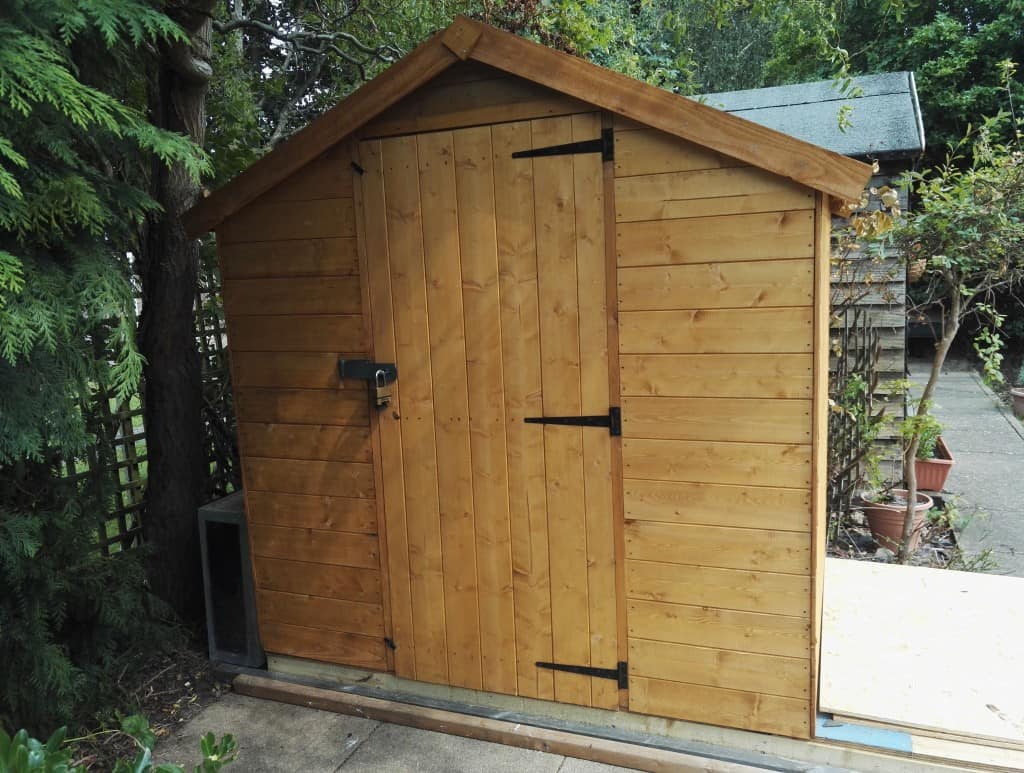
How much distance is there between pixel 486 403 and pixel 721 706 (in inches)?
51.9

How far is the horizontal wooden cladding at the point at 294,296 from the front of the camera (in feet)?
9.59

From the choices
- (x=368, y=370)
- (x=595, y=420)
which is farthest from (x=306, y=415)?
(x=595, y=420)

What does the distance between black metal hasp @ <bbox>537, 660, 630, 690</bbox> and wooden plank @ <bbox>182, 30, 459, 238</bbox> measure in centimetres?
208

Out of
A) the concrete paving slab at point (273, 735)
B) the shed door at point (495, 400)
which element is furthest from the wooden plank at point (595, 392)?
the concrete paving slab at point (273, 735)

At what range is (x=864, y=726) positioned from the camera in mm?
2477

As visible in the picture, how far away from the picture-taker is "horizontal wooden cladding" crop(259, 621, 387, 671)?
310cm

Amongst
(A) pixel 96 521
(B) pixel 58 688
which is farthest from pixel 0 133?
(B) pixel 58 688

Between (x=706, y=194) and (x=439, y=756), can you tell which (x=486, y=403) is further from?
(x=439, y=756)

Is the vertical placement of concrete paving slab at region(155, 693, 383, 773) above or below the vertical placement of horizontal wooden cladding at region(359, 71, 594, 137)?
below

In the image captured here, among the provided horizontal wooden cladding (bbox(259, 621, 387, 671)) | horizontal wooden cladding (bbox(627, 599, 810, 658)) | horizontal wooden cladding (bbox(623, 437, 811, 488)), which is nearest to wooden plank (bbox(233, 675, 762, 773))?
horizontal wooden cladding (bbox(259, 621, 387, 671))

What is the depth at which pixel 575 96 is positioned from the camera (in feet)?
8.02

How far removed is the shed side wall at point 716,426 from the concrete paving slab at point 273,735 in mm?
1206

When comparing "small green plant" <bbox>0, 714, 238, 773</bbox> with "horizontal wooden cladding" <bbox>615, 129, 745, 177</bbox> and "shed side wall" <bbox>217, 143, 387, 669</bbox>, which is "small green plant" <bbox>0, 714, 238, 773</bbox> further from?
"horizontal wooden cladding" <bbox>615, 129, 745, 177</bbox>

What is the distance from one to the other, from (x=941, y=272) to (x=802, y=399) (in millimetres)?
2609
